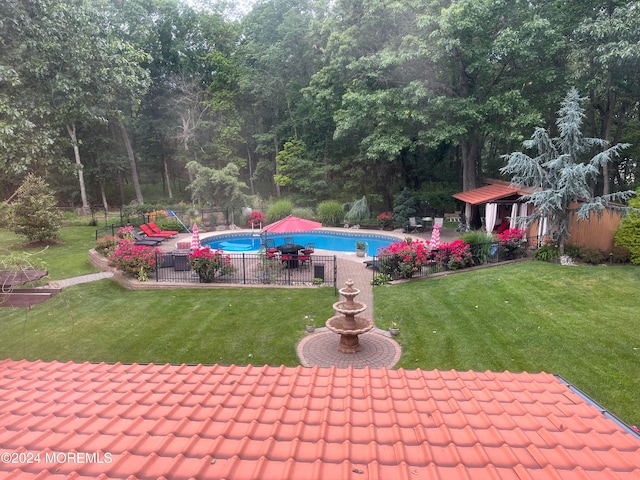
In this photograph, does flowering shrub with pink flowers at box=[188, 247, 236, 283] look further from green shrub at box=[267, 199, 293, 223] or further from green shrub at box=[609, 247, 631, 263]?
green shrub at box=[609, 247, 631, 263]

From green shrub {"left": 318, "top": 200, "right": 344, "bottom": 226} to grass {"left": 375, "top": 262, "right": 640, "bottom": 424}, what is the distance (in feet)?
43.6

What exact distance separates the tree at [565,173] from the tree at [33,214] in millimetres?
19623

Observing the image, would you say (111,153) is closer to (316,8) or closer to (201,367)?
(316,8)

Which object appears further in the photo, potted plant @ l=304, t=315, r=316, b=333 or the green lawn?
potted plant @ l=304, t=315, r=316, b=333

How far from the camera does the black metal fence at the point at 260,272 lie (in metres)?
12.4

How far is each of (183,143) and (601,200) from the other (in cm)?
3413

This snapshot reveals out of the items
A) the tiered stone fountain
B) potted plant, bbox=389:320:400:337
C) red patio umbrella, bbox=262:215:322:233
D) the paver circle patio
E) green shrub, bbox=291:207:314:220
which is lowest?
the paver circle patio

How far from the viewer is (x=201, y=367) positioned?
13.8 feet

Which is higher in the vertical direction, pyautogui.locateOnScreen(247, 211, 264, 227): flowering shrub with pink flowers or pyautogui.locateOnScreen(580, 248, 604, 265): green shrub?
pyautogui.locateOnScreen(247, 211, 264, 227): flowering shrub with pink flowers

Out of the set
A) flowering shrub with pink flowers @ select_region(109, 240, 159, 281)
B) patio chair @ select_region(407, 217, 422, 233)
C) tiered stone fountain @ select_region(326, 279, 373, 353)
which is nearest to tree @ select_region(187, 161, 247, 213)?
patio chair @ select_region(407, 217, 422, 233)

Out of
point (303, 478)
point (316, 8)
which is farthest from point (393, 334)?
point (316, 8)

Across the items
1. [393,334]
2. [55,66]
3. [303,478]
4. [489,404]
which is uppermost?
[55,66]

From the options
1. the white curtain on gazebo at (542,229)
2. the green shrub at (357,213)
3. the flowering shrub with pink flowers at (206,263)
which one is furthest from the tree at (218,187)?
the white curtain on gazebo at (542,229)

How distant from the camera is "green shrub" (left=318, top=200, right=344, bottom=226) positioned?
25.2 metres
